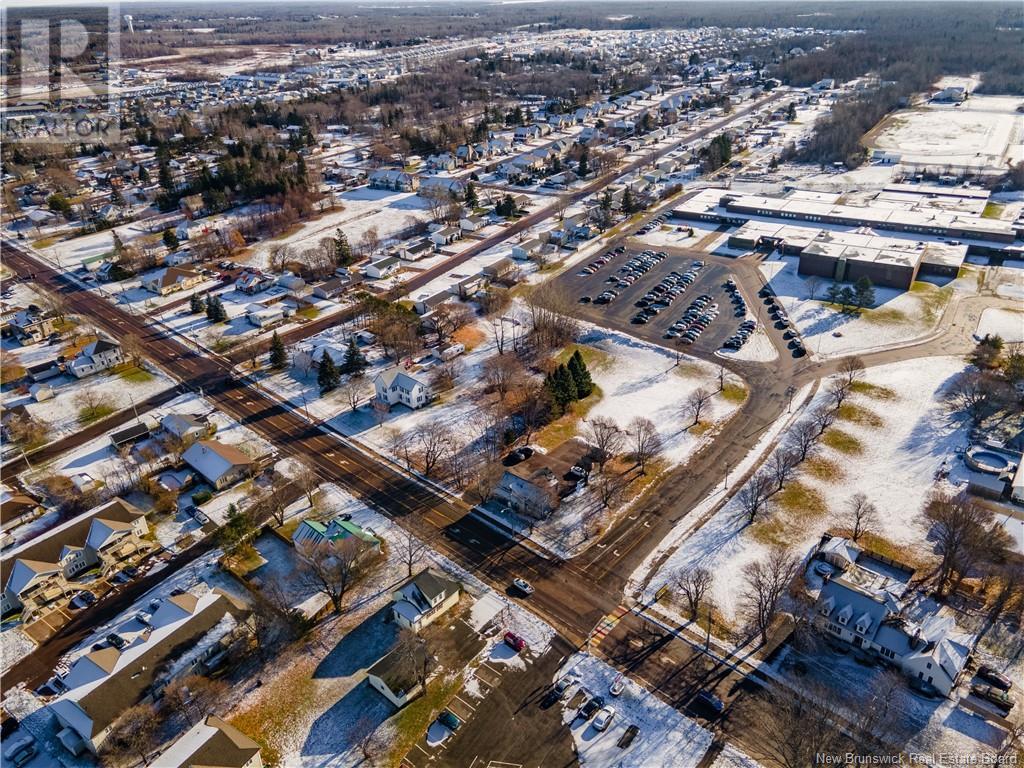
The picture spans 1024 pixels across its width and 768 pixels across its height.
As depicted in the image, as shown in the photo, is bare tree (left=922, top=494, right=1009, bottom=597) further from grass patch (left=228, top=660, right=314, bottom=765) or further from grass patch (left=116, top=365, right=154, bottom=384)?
grass patch (left=116, top=365, right=154, bottom=384)

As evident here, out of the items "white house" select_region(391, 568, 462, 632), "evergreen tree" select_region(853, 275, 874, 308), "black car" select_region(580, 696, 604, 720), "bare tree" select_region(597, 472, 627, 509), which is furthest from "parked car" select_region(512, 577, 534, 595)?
"evergreen tree" select_region(853, 275, 874, 308)

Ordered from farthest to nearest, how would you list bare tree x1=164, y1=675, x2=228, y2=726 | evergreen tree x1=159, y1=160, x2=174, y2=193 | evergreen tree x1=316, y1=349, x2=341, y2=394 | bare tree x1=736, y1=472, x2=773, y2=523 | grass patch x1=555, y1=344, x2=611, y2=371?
evergreen tree x1=159, y1=160, x2=174, y2=193 < grass patch x1=555, y1=344, x2=611, y2=371 < evergreen tree x1=316, y1=349, x2=341, y2=394 < bare tree x1=736, y1=472, x2=773, y2=523 < bare tree x1=164, y1=675, x2=228, y2=726

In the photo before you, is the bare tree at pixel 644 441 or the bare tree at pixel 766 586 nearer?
the bare tree at pixel 766 586

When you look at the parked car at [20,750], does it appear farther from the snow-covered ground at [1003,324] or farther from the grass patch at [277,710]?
the snow-covered ground at [1003,324]

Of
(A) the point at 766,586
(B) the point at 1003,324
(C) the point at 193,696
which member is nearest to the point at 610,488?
(A) the point at 766,586

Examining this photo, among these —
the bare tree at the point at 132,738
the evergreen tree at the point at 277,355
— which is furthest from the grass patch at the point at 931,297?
the bare tree at the point at 132,738

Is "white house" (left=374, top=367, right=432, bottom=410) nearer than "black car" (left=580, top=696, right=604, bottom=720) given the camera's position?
No

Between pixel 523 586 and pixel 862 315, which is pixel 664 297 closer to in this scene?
pixel 862 315
